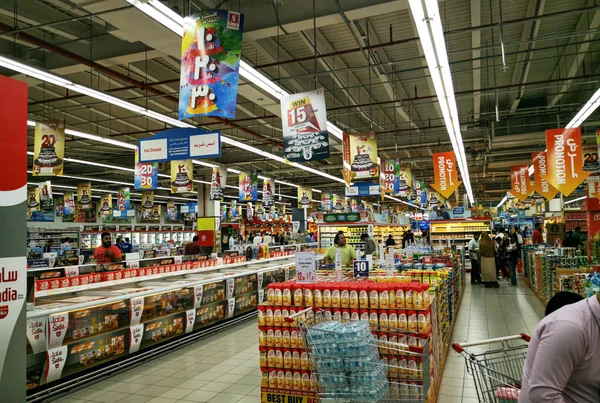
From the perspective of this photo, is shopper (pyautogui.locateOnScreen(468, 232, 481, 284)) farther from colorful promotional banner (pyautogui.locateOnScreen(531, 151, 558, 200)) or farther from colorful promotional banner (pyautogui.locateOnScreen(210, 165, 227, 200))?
colorful promotional banner (pyautogui.locateOnScreen(210, 165, 227, 200))

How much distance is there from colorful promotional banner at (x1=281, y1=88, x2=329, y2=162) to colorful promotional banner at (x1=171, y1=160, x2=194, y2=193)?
665cm

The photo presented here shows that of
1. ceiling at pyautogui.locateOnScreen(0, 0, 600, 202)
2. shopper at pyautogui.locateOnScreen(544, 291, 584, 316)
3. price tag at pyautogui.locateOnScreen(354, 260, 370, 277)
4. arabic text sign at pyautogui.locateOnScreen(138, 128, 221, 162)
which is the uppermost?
ceiling at pyautogui.locateOnScreen(0, 0, 600, 202)

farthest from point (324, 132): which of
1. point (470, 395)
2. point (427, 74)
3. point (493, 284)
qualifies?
point (493, 284)

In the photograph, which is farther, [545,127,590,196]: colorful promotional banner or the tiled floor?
[545,127,590,196]: colorful promotional banner

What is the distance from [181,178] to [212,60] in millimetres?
8854

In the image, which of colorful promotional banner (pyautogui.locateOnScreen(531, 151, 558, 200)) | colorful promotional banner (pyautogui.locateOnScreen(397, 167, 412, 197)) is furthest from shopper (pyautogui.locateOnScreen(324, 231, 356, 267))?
colorful promotional banner (pyautogui.locateOnScreen(397, 167, 412, 197))

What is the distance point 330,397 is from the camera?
352 centimetres

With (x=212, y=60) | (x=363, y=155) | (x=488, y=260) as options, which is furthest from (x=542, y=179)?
(x=212, y=60)

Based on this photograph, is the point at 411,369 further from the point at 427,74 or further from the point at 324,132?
the point at 427,74

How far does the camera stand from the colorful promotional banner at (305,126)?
26.3ft

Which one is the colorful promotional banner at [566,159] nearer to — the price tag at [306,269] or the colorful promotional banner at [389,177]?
the colorful promotional banner at [389,177]

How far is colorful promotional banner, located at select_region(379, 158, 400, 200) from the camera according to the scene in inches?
695

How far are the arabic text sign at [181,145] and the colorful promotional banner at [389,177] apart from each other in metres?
9.15

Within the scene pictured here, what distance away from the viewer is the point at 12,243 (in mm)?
2879
